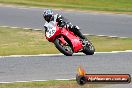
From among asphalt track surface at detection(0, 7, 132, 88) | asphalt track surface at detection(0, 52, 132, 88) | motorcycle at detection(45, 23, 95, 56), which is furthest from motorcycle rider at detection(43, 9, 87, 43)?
asphalt track surface at detection(0, 7, 132, 88)

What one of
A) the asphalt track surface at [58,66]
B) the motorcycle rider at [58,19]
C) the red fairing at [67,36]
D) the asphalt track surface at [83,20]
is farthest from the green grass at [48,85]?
the asphalt track surface at [83,20]

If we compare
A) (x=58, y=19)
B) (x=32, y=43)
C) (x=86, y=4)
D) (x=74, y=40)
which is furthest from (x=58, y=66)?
(x=86, y=4)

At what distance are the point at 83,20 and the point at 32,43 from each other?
6.31m

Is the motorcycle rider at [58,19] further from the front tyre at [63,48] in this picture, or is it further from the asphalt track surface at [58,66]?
Answer: the asphalt track surface at [58,66]

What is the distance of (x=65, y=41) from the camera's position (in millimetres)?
15555

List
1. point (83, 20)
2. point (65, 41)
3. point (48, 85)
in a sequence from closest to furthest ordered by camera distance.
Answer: point (48, 85)
point (65, 41)
point (83, 20)

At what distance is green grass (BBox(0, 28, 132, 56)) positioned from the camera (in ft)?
56.0

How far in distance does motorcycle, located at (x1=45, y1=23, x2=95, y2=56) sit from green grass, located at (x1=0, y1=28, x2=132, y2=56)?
0.88 metres

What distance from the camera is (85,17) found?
26141 millimetres

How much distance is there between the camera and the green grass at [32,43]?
17078mm

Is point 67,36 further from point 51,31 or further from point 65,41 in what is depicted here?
point 51,31

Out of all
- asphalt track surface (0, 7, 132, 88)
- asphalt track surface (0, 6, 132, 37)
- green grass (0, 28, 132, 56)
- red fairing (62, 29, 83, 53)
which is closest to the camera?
asphalt track surface (0, 7, 132, 88)

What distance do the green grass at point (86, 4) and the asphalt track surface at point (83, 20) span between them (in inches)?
56.7

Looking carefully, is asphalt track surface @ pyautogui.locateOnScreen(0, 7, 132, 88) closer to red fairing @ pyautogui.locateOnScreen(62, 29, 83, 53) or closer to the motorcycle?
the motorcycle
